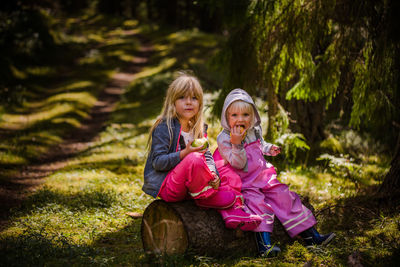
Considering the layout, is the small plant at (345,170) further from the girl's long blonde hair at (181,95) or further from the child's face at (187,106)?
the child's face at (187,106)

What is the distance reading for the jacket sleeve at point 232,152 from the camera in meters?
4.23

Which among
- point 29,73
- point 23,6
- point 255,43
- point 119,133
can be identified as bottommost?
point 119,133

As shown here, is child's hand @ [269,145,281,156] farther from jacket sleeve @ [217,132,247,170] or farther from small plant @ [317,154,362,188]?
small plant @ [317,154,362,188]

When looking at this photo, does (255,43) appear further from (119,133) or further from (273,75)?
(119,133)

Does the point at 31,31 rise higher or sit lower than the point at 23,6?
lower

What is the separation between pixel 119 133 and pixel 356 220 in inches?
353

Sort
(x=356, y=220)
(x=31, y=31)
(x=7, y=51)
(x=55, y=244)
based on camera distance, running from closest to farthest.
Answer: (x=55, y=244) < (x=356, y=220) < (x=7, y=51) < (x=31, y=31)

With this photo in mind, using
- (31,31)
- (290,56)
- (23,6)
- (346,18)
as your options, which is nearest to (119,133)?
(290,56)

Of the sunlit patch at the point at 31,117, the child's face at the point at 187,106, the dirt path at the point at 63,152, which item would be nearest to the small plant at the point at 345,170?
the child's face at the point at 187,106

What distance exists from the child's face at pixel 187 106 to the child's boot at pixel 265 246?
175 centimetres

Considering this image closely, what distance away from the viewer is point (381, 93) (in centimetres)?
600

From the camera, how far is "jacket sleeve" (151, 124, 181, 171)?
3.92m

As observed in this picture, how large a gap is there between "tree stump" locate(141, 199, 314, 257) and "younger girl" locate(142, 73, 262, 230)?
0.37 ft

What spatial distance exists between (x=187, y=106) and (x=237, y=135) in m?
0.73
